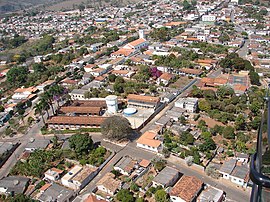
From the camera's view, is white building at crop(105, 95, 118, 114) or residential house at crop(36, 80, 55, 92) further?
residential house at crop(36, 80, 55, 92)

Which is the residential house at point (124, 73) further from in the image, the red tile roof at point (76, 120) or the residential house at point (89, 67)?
the red tile roof at point (76, 120)

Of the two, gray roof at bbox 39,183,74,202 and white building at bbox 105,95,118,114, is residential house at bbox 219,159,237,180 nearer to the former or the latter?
gray roof at bbox 39,183,74,202

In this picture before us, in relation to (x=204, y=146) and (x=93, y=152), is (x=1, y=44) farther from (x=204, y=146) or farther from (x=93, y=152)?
(x=204, y=146)

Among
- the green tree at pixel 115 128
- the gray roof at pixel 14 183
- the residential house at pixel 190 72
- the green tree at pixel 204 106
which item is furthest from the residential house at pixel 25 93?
the green tree at pixel 204 106

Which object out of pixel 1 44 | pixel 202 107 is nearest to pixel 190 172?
pixel 202 107

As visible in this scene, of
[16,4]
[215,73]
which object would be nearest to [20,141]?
[215,73]

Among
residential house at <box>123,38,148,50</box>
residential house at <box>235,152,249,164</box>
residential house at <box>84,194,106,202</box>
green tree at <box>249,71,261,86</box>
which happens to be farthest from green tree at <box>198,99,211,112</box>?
residential house at <box>123,38,148,50</box>
